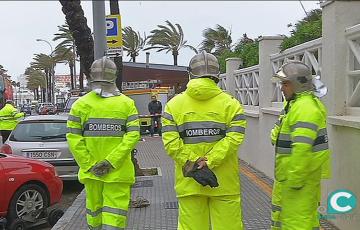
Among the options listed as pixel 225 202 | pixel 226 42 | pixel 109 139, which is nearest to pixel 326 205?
pixel 225 202

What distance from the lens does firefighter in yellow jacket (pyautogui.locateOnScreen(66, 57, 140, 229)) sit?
4.85m

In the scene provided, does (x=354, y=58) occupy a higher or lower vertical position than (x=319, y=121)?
higher

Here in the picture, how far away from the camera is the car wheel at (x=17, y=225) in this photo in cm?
672

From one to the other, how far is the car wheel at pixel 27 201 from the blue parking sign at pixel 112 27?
9.36 feet

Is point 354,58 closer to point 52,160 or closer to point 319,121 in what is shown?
point 319,121

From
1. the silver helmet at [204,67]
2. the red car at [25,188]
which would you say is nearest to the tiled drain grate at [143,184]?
the red car at [25,188]

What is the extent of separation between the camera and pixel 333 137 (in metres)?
6.08

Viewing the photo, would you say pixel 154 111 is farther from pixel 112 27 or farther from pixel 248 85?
pixel 112 27

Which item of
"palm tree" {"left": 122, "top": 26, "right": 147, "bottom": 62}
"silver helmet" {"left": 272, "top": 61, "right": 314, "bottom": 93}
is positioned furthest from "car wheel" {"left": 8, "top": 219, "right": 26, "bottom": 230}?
"palm tree" {"left": 122, "top": 26, "right": 147, "bottom": 62}

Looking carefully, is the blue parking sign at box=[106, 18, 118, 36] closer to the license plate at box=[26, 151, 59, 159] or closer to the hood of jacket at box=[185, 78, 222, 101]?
the license plate at box=[26, 151, 59, 159]

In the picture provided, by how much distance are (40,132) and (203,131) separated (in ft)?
20.1

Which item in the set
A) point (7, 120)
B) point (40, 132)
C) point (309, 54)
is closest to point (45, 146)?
point (40, 132)

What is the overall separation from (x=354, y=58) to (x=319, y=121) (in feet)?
7.58

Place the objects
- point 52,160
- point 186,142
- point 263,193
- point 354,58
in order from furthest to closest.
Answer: point 52,160 → point 263,193 → point 354,58 → point 186,142
